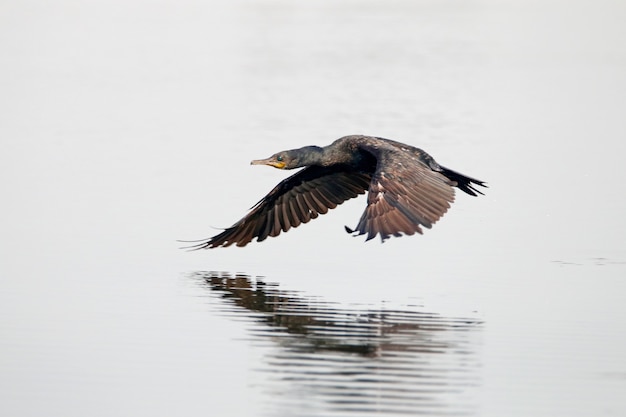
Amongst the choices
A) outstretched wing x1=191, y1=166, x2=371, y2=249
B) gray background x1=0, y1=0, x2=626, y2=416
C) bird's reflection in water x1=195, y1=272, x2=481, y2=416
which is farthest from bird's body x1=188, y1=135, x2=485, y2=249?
bird's reflection in water x1=195, y1=272, x2=481, y2=416

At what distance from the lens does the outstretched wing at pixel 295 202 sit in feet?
50.3

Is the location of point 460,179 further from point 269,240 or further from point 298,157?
point 269,240

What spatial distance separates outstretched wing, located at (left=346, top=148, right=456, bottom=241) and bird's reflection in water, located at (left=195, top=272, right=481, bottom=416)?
0.82 m

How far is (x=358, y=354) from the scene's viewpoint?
36.7ft

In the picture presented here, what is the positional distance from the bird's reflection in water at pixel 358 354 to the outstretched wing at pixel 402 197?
0.82 meters

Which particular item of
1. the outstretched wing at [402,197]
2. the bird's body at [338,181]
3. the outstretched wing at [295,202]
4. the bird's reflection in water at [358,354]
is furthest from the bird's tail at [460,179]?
the bird's reflection in water at [358,354]

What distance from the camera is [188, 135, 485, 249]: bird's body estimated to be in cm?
1348

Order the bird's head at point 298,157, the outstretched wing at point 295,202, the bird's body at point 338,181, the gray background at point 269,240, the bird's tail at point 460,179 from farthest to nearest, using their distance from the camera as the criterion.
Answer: the outstretched wing at point 295,202
the bird's head at point 298,157
the bird's tail at point 460,179
the bird's body at point 338,181
the gray background at point 269,240

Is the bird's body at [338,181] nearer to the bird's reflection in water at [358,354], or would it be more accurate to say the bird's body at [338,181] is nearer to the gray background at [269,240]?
the gray background at [269,240]

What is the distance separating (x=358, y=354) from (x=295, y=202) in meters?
4.60

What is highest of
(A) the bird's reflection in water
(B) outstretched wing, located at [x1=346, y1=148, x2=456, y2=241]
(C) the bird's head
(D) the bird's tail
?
(C) the bird's head

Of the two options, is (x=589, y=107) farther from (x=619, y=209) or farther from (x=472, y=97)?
(x=619, y=209)

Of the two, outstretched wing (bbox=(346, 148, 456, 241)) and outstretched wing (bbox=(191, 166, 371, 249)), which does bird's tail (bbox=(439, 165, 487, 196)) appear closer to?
outstretched wing (bbox=(346, 148, 456, 241))

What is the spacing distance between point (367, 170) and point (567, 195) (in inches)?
195
